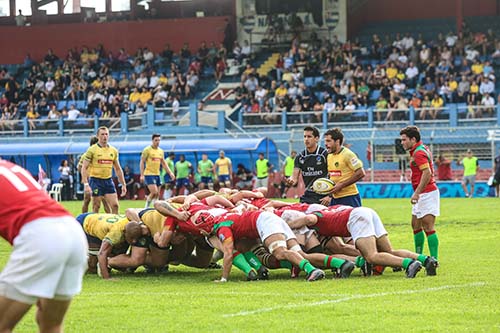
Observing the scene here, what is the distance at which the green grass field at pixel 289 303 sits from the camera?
30.4 ft

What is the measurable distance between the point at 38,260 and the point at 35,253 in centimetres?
4

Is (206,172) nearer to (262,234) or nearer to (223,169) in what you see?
(223,169)

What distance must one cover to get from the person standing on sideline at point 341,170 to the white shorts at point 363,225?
2.01 meters

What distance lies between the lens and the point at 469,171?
36906mm

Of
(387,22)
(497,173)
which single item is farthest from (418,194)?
(387,22)

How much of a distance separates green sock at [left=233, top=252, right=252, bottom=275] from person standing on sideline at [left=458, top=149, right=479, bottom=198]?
79.4 ft

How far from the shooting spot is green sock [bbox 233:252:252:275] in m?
13.2

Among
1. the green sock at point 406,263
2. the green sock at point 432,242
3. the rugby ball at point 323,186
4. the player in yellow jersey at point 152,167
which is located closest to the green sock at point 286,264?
the green sock at point 406,263

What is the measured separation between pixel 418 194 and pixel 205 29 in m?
41.0

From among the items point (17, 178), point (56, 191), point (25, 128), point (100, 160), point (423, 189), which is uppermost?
point (17, 178)

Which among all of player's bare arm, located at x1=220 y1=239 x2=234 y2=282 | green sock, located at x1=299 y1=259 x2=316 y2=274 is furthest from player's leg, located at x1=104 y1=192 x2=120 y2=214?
green sock, located at x1=299 y1=259 x2=316 y2=274

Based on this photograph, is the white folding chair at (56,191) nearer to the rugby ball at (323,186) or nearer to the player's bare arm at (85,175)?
the player's bare arm at (85,175)

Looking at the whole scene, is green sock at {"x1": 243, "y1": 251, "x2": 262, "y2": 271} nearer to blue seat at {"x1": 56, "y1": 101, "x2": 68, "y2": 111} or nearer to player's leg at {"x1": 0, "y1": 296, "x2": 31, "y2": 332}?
player's leg at {"x1": 0, "y1": 296, "x2": 31, "y2": 332}

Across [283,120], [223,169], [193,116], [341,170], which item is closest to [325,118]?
[283,120]
